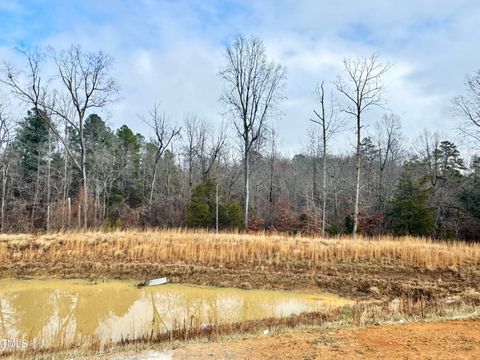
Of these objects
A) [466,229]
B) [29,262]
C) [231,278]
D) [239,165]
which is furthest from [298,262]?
[239,165]

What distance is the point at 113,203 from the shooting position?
3297 centimetres

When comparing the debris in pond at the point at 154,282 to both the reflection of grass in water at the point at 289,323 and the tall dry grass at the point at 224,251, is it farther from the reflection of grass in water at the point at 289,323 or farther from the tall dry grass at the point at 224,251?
the reflection of grass in water at the point at 289,323

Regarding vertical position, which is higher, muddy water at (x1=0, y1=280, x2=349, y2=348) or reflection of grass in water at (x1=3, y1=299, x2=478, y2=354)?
reflection of grass in water at (x1=3, y1=299, x2=478, y2=354)

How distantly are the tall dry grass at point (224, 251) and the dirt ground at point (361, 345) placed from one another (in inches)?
286

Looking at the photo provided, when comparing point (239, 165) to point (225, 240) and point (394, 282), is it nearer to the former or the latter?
point (225, 240)

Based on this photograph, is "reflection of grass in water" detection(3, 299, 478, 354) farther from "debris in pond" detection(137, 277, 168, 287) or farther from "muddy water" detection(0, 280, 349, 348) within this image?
"debris in pond" detection(137, 277, 168, 287)

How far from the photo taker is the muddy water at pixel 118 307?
7.55 metres

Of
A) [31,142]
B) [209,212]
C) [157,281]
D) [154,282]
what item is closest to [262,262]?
[157,281]

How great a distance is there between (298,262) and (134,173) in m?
28.0

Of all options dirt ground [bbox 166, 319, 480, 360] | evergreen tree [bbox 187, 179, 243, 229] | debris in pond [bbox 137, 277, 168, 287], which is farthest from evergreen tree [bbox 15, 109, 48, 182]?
dirt ground [bbox 166, 319, 480, 360]

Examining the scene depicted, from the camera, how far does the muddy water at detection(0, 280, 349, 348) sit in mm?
7547

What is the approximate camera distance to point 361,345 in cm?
523

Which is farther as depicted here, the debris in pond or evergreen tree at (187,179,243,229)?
evergreen tree at (187,179,243,229)

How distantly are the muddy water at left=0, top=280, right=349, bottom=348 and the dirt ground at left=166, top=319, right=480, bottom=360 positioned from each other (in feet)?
5.13
